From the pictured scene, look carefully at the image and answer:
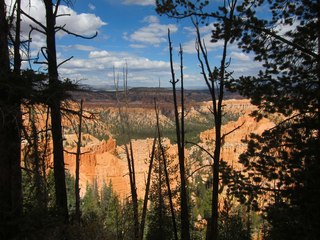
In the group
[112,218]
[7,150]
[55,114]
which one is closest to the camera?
A: [7,150]

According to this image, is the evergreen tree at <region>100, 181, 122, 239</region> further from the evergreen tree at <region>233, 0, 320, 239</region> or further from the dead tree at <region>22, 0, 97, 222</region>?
the evergreen tree at <region>233, 0, 320, 239</region>

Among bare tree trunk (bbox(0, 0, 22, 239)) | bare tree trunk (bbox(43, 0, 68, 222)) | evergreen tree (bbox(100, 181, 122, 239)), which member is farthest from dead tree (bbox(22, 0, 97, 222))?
evergreen tree (bbox(100, 181, 122, 239))

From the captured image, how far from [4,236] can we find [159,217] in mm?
16060

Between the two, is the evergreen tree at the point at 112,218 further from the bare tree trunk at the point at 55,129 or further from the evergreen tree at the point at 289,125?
the evergreen tree at the point at 289,125

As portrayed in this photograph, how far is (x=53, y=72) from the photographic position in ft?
23.5

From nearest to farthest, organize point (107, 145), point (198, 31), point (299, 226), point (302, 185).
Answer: point (299, 226) < point (302, 185) < point (198, 31) < point (107, 145)

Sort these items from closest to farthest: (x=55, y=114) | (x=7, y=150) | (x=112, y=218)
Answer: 1. (x=7, y=150)
2. (x=55, y=114)
3. (x=112, y=218)

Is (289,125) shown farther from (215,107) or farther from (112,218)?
(112,218)

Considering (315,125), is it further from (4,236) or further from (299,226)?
(4,236)

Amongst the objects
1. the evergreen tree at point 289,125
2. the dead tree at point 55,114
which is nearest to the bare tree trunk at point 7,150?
the dead tree at point 55,114

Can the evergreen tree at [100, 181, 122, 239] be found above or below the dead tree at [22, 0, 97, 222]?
below

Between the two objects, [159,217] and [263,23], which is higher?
[263,23]

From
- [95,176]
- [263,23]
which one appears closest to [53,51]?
[263,23]

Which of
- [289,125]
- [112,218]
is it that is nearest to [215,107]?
[289,125]
